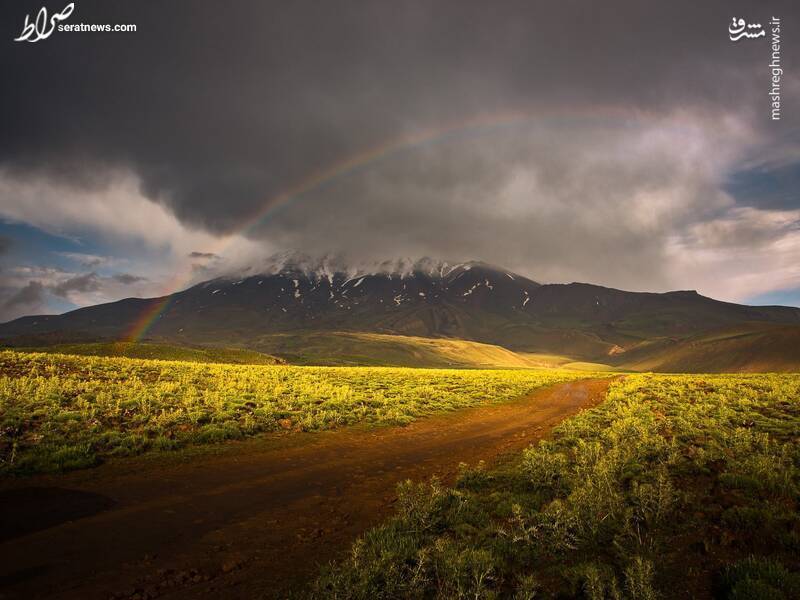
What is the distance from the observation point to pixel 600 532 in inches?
342

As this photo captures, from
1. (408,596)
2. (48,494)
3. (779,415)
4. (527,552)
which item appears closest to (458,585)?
(408,596)

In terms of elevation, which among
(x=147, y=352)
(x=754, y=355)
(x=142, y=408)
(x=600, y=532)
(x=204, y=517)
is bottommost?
(x=754, y=355)

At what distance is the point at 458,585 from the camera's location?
255 inches

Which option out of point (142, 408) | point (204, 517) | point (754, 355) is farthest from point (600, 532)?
point (754, 355)

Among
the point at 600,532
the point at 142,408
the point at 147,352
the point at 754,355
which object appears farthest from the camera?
the point at 754,355

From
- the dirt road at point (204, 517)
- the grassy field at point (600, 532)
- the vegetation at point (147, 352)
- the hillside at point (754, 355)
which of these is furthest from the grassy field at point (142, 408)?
the hillside at point (754, 355)

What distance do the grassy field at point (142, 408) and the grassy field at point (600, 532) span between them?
1135 cm

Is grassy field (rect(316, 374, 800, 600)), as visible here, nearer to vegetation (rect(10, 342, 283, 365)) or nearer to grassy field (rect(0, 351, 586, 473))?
grassy field (rect(0, 351, 586, 473))

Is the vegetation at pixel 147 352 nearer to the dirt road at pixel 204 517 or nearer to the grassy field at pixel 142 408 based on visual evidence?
the grassy field at pixel 142 408

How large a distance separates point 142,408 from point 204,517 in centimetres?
1291

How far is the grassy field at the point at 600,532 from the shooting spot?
6.62 m

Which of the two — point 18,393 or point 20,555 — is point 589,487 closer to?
point 20,555

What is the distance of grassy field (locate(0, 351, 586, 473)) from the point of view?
1510 cm

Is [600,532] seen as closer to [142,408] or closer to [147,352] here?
[142,408]
